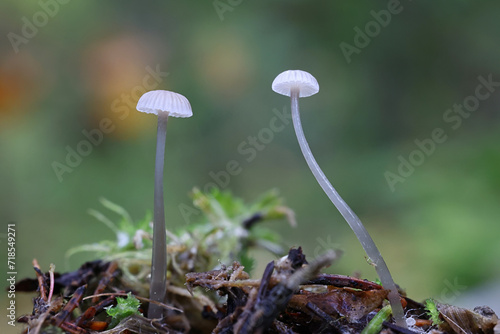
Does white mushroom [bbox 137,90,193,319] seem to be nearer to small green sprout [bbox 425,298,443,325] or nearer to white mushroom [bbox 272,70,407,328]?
white mushroom [bbox 272,70,407,328]

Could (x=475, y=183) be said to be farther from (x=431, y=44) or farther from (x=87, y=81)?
(x=87, y=81)

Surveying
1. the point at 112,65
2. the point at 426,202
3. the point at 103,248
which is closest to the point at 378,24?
the point at 426,202

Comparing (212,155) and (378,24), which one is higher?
(378,24)
